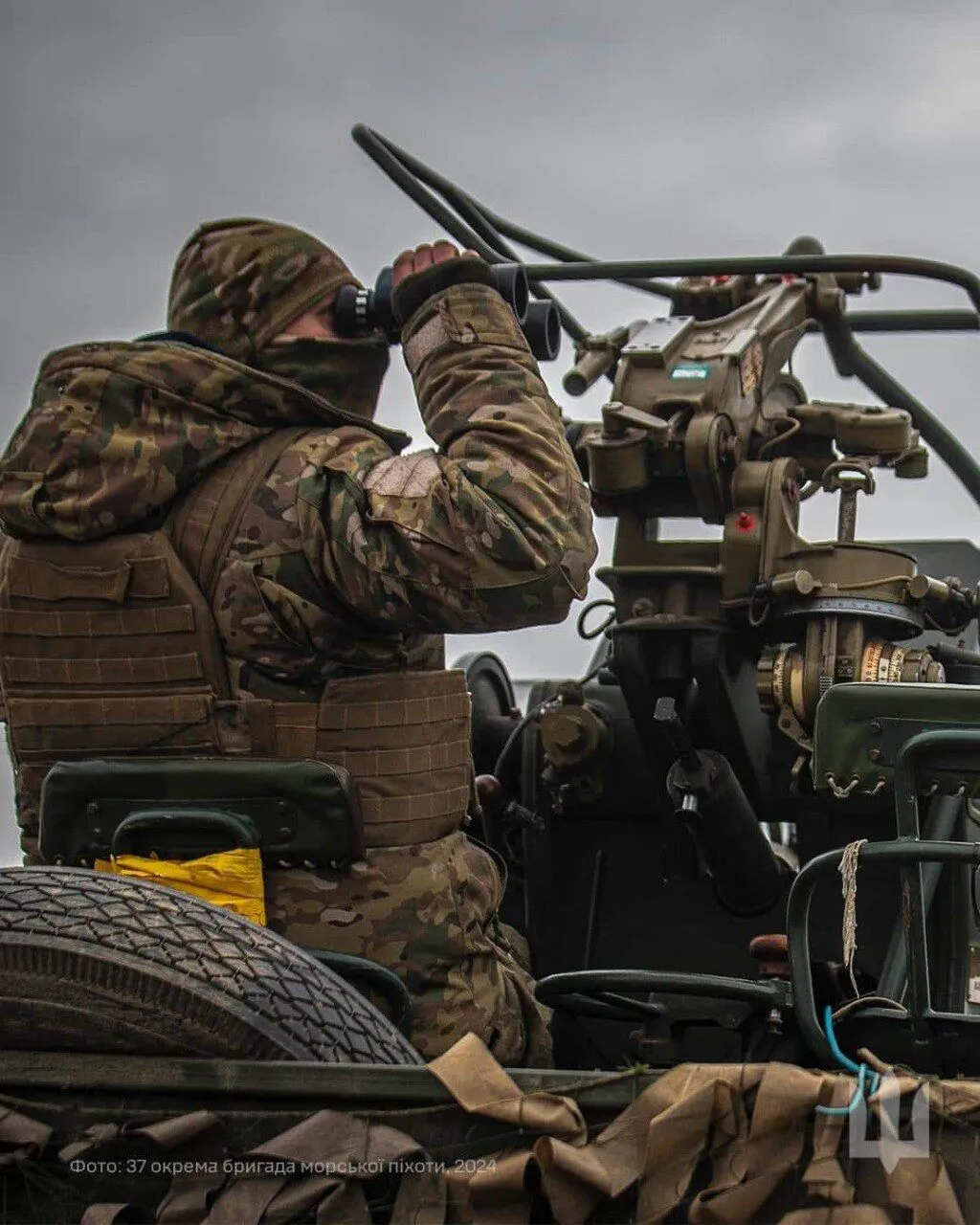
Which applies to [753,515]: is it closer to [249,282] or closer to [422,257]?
[422,257]

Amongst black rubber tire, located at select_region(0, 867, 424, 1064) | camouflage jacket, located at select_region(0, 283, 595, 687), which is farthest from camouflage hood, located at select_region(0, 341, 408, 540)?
black rubber tire, located at select_region(0, 867, 424, 1064)

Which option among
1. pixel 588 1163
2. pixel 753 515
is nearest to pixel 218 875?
pixel 588 1163

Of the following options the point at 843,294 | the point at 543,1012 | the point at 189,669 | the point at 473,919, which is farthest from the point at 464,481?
the point at 843,294

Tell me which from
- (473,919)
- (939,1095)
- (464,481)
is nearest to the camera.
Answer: (939,1095)

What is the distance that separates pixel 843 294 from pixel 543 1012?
2.64 m

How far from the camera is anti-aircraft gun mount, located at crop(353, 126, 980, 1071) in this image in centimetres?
421

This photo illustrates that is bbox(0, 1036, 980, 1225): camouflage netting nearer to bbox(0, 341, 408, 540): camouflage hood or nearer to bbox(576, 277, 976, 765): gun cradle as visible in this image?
bbox(0, 341, 408, 540): camouflage hood

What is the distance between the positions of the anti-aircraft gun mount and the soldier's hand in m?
0.76

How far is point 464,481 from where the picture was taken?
306 centimetres

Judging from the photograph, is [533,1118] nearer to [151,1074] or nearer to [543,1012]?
[151,1074]

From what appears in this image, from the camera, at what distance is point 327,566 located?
315 centimetres

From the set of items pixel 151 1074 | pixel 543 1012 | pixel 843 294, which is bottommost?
pixel 543 1012

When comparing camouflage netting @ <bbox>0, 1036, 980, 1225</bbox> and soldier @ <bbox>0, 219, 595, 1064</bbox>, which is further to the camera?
soldier @ <bbox>0, 219, 595, 1064</bbox>

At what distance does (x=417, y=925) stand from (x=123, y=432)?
3.41 feet
